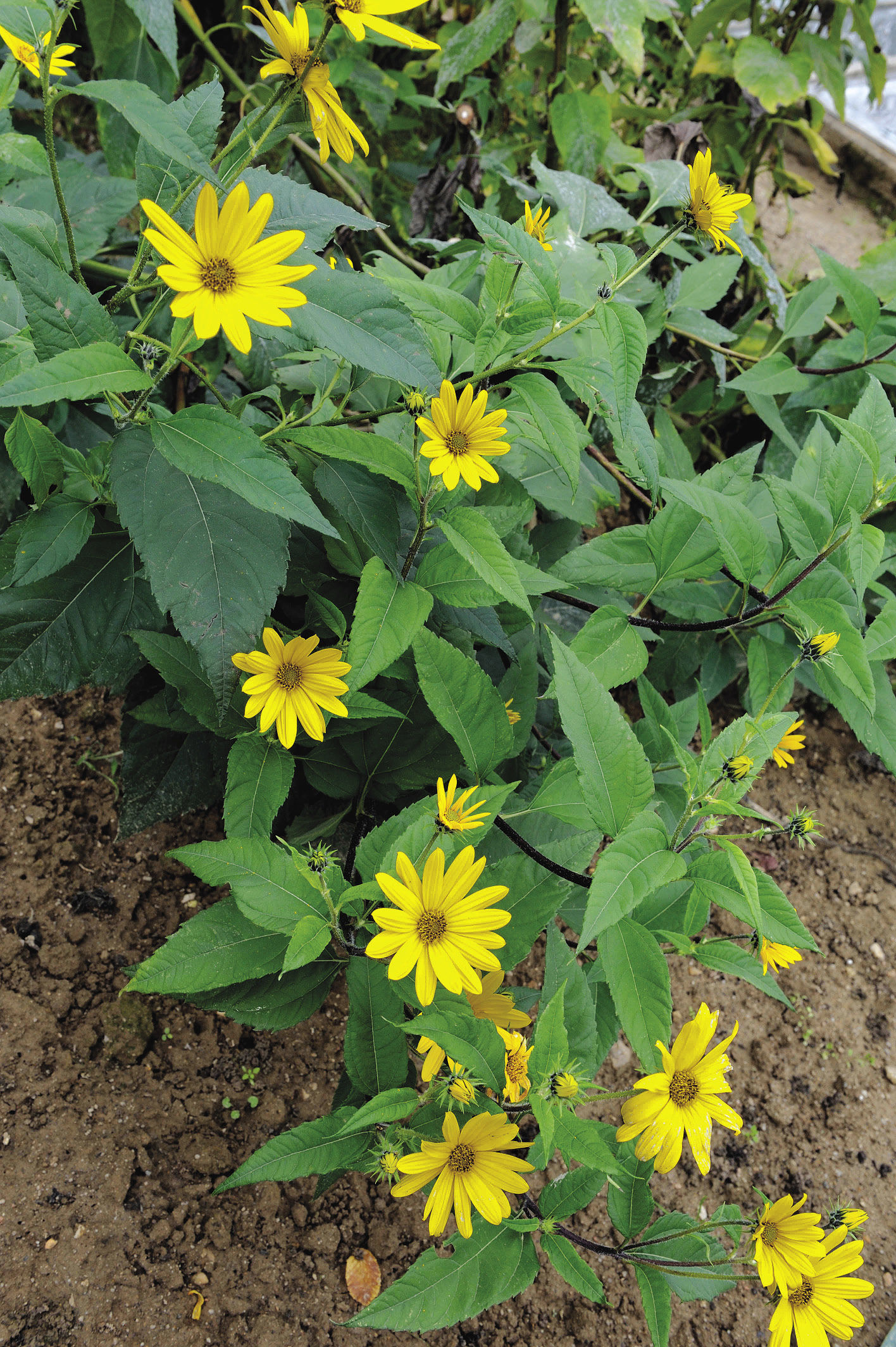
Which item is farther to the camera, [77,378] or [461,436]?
[461,436]

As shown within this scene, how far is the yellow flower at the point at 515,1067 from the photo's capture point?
3.46 feet

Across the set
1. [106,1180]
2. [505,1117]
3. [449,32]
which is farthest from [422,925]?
[449,32]

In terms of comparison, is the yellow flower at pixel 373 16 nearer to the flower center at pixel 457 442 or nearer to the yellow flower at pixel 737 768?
the flower center at pixel 457 442

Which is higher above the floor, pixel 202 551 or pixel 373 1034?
pixel 202 551

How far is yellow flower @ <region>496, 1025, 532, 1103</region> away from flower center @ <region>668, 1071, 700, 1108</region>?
18 cm

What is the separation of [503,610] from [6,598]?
72 cm

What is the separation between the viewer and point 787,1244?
0.99m

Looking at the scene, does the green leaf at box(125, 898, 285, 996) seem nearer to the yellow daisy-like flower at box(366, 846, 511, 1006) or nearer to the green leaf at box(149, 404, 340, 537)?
the yellow daisy-like flower at box(366, 846, 511, 1006)

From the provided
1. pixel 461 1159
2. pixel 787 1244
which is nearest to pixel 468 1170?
pixel 461 1159

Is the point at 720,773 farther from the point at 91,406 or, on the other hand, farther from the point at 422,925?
the point at 91,406

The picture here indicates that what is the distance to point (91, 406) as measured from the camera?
144cm

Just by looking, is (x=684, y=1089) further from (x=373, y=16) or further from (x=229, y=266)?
(x=373, y=16)

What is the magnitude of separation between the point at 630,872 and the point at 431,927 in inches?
8.7

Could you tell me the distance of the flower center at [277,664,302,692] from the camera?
1081mm
